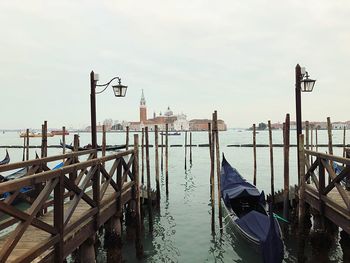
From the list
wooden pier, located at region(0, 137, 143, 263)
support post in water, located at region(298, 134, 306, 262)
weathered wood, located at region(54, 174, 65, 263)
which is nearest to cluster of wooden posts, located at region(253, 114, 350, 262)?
support post in water, located at region(298, 134, 306, 262)

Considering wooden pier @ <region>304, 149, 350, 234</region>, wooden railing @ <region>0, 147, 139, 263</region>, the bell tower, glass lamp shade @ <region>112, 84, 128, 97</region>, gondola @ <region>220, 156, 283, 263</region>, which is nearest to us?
wooden railing @ <region>0, 147, 139, 263</region>

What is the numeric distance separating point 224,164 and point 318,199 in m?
6.69

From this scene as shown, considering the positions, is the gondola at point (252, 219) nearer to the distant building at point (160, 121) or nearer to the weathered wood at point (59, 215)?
the weathered wood at point (59, 215)

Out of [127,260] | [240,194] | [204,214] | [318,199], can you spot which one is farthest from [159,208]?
[318,199]

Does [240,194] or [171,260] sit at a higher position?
[240,194]

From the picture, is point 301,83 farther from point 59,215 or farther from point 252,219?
point 59,215

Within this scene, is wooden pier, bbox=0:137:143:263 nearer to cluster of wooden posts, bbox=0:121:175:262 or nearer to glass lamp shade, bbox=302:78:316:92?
cluster of wooden posts, bbox=0:121:175:262

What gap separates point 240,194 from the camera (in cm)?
896

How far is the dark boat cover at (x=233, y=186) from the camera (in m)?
9.00

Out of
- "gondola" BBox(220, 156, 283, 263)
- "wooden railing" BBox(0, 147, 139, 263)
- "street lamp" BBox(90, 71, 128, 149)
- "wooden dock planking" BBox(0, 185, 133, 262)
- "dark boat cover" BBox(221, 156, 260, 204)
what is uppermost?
"street lamp" BBox(90, 71, 128, 149)

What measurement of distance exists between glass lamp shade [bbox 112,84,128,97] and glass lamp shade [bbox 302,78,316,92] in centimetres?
455

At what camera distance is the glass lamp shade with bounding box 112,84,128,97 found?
8164 millimetres

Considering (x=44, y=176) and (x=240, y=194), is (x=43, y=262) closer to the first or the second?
(x=44, y=176)

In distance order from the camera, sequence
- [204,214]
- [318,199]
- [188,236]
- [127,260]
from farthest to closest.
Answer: [204,214], [188,236], [127,260], [318,199]
